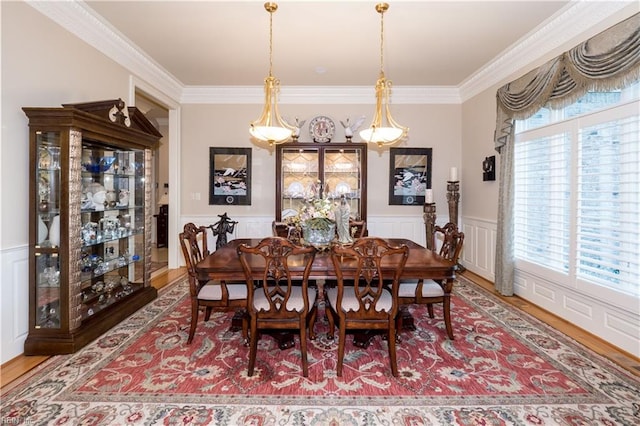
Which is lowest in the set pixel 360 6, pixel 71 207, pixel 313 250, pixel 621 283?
pixel 621 283

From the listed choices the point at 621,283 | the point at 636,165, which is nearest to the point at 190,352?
the point at 621,283

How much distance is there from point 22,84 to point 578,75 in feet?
15.1

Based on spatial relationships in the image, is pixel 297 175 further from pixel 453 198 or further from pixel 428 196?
pixel 453 198

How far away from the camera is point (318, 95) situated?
4980mm

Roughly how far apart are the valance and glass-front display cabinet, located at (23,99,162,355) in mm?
4183

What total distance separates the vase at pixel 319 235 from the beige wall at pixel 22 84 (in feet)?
7.34

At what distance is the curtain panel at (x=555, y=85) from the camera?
2.23 m

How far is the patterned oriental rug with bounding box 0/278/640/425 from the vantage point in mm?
1734

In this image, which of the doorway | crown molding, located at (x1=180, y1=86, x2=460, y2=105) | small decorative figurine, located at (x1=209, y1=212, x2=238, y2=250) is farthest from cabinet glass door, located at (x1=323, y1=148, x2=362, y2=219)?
the doorway

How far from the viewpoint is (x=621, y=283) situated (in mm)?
2416

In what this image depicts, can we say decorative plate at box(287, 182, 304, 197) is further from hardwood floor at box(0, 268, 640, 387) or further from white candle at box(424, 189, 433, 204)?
hardwood floor at box(0, 268, 640, 387)

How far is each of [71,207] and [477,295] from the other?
4.30 m

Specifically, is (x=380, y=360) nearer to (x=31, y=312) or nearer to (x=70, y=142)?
(x=31, y=312)

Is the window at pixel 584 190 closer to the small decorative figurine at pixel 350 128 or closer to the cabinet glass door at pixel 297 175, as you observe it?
the small decorative figurine at pixel 350 128
